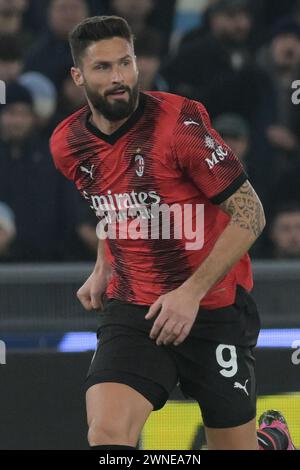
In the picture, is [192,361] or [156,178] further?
[192,361]

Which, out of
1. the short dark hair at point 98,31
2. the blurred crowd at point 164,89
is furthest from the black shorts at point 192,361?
the blurred crowd at point 164,89

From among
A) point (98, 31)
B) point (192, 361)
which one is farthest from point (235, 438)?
point (98, 31)

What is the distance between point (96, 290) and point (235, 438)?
79cm

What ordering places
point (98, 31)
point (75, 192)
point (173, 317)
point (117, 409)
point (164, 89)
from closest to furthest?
1. point (173, 317)
2. point (117, 409)
3. point (98, 31)
4. point (75, 192)
5. point (164, 89)

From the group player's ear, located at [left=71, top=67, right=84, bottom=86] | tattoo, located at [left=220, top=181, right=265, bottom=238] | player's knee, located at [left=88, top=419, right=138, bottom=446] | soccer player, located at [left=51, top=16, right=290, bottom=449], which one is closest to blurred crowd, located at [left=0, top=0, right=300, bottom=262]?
soccer player, located at [left=51, top=16, right=290, bottom=449]

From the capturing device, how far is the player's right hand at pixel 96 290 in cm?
469

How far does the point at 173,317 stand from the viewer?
402cm

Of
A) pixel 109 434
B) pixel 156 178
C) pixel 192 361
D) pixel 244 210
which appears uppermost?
pixel 156 178

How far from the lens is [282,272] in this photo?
5.88 metres

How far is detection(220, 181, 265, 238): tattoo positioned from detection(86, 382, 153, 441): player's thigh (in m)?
0.71

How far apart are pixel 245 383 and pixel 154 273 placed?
1.78 ft

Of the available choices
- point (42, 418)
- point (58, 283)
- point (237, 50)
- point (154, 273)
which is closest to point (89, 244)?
point (58, 283)

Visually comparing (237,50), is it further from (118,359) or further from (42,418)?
(118,359)

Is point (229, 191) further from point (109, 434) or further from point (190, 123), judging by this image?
point (109, 434)
